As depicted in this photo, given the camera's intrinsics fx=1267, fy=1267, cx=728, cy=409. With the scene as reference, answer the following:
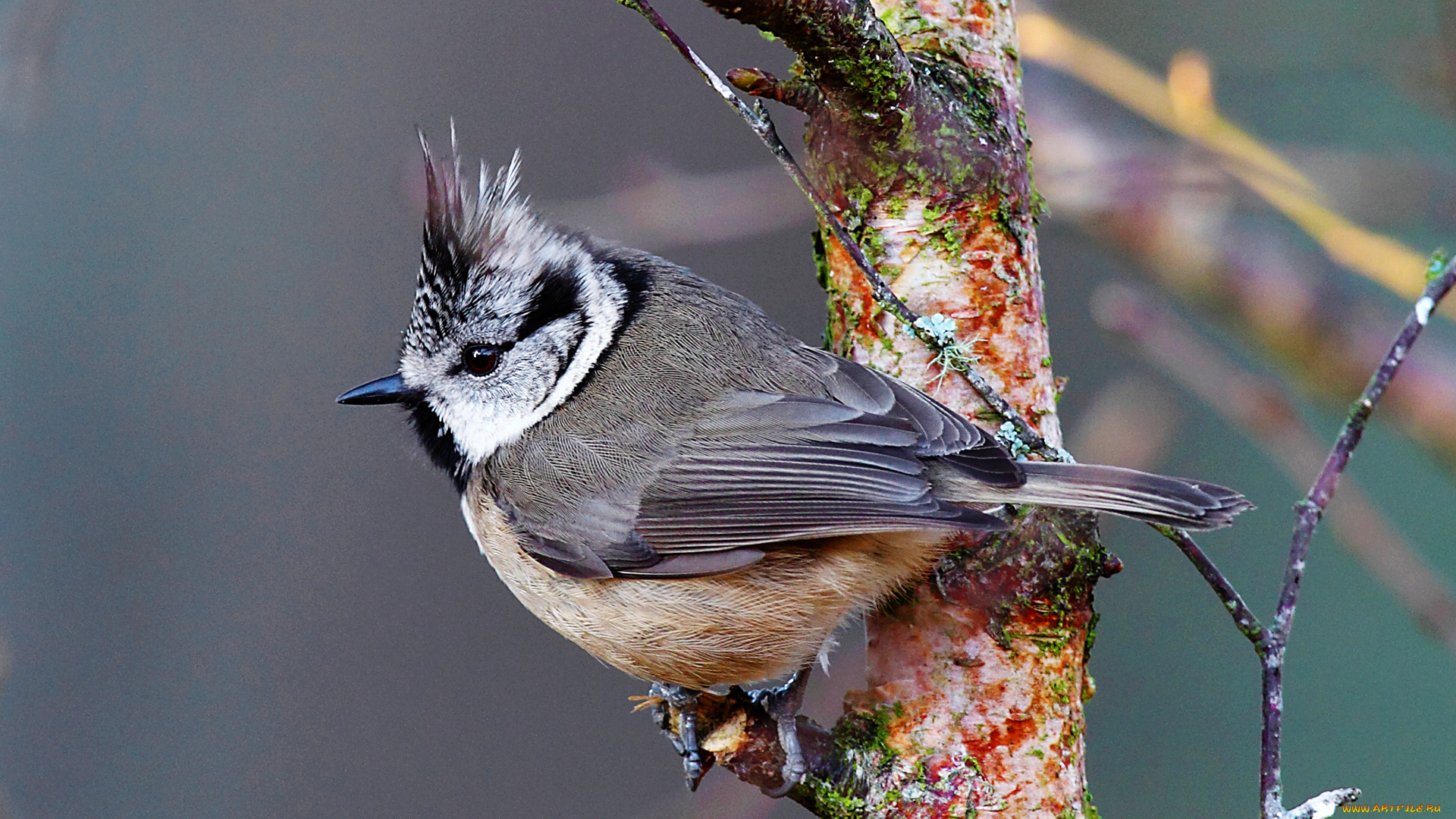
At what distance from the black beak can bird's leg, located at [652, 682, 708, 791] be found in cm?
79

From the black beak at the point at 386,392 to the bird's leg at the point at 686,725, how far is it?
79cm

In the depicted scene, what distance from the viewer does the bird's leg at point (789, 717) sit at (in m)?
1.93

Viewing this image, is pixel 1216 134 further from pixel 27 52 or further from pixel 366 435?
pixel 366 435

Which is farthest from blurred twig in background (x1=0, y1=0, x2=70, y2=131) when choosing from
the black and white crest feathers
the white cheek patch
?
the white cheek patch

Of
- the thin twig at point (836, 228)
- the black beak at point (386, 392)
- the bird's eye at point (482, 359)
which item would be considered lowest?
the black beak at point (386, 392)

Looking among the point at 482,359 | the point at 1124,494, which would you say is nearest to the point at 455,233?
the point at 482,359

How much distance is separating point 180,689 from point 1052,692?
128 inches

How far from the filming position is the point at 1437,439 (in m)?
2.64

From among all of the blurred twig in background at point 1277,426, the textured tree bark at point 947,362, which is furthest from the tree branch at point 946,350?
the blurred twig in background at point 1277,426

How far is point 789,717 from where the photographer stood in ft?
6.64

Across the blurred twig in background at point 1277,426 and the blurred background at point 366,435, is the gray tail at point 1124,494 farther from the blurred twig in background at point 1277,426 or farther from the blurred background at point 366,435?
the blurred background at point 366,435

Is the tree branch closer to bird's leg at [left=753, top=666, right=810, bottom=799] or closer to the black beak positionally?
bird's leg at [left=753, top=666, right=810, bottom=799]

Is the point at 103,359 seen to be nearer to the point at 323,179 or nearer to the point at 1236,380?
the point at 323,179

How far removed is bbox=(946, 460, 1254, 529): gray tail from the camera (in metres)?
1.82
